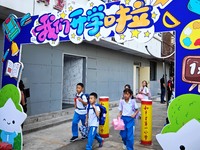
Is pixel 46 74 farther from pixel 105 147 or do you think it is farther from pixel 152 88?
pixel 152 88

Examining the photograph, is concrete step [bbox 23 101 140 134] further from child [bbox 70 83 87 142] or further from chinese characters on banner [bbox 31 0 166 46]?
chinese characters on banner [bbox 31 0 166 46]

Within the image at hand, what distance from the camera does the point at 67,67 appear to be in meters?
11.0

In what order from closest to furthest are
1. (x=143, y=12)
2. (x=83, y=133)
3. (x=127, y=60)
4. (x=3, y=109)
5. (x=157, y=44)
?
(x=143, y=12) → (x=3, y=109) → (x=83, y=133) → (x=127, y=60) → (x=157, y=44)

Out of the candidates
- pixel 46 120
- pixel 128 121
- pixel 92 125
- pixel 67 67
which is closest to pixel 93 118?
pixel 92 125

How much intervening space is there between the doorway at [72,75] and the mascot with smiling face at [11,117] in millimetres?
5526

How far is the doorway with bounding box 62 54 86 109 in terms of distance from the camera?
10.8 metres

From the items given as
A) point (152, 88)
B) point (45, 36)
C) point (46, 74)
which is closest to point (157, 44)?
point (152, 88)

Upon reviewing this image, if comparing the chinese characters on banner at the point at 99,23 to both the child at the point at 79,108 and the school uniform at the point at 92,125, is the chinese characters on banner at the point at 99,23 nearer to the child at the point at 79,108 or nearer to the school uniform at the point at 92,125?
the child at the point at 79,108

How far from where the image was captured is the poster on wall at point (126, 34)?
134 inches

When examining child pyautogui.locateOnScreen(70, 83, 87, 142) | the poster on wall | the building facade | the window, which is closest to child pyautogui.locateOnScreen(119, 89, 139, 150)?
child pyautogui.locateOnScreen(70, 83, 87, 142)

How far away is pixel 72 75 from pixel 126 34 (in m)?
7.04

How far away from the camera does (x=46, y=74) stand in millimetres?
8648

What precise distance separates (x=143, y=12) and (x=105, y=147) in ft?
11.2

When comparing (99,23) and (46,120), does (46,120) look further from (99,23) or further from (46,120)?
(99,23)
